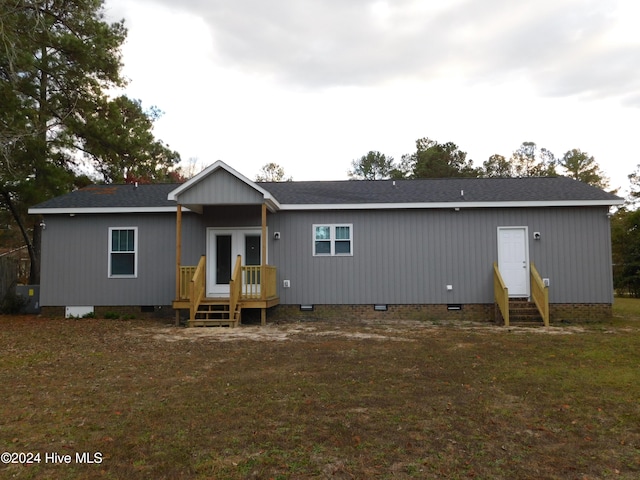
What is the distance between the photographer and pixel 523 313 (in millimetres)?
10992

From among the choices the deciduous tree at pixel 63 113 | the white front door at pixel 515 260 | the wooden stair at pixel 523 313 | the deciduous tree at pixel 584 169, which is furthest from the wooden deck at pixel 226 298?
the deciduous tree at pixel 584 169

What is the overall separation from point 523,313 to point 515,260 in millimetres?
1532

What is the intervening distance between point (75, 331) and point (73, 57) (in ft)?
31.0

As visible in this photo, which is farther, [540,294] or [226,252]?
[226,252]

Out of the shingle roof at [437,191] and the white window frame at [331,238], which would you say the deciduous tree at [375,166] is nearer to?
the shingle roof at [437,191]

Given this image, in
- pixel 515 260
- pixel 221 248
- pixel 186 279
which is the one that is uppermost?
pixel 221 248

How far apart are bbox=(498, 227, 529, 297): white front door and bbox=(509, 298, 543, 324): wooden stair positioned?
740 millimetres

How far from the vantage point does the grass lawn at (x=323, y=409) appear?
10.5 ft

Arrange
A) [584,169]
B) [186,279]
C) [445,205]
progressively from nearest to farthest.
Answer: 1. [186,279]
2. [445,205]
3. [584,169]

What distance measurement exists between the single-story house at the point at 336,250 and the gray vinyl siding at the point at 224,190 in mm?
24

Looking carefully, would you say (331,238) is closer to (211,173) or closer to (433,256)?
(433,256)

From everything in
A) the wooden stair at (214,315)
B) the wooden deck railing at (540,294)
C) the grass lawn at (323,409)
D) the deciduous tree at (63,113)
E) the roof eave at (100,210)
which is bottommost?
the grass lawn at (323,409)

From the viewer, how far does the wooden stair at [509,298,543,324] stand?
10867mm

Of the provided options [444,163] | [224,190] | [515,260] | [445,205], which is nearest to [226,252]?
[224,190]
